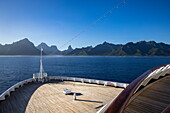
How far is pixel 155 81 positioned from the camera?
801 cm

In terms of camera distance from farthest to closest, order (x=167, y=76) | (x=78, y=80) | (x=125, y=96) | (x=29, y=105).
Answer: (x=78, y=80) → (x=29, y=105) → (x=167, y=76) → (x=125, y=96)

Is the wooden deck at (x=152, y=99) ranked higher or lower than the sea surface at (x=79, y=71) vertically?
higher

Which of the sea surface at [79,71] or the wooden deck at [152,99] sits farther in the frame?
the sea surface at [79,71]

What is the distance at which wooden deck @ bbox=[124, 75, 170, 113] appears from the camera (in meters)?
5.50

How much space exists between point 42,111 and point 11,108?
2781mm

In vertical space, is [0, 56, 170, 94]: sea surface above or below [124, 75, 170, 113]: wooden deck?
below

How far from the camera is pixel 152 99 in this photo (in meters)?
6.33

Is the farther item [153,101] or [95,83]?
[95,83]

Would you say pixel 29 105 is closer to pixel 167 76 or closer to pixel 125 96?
pixel 125 96

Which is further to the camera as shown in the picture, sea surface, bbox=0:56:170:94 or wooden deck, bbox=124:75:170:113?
sea surface, bbox=0:56:170:94

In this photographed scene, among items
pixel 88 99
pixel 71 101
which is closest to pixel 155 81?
pixel 88 99

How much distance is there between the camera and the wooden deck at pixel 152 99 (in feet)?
18.1

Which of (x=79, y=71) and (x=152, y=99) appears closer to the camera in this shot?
(x=152, y=99)

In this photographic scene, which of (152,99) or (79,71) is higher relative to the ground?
(152,99)
